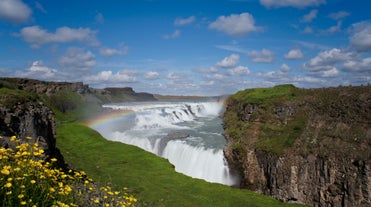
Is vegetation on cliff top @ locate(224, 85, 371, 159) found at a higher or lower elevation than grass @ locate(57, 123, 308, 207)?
higher

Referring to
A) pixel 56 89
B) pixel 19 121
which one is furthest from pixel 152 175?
pixel 56 89

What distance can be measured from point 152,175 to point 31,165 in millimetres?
22590

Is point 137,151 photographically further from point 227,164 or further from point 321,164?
point 321,164

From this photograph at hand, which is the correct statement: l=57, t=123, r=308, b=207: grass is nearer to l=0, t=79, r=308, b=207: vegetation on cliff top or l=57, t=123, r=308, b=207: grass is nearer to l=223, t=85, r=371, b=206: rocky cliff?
l=0, t=79, r=308, b=207: vegetation on cliff top

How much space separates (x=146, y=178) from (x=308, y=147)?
48.2 feet

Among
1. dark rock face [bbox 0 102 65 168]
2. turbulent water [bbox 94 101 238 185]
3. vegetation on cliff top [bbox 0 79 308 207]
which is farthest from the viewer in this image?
turbulent water [bbox 94 101 238 185]

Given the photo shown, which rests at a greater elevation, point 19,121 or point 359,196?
point 19,121

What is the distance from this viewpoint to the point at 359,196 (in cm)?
2402

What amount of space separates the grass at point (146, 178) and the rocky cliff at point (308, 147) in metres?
5.50

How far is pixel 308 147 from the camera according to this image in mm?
29281

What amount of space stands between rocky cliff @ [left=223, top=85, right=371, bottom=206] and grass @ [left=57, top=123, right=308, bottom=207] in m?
5.50

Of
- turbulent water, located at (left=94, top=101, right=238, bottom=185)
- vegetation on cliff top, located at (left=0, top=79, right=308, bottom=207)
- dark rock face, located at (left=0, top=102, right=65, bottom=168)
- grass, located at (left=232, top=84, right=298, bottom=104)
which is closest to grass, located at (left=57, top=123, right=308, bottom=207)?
vegetation on cliff top, located at (left=0, top=79, right=308, bottom=207)

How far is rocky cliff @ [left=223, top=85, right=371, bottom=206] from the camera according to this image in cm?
2547

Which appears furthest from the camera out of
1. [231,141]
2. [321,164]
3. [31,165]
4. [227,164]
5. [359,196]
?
[231,141]
